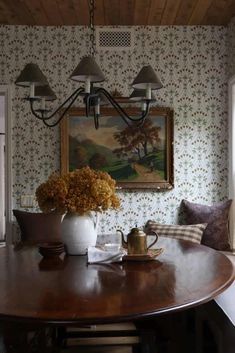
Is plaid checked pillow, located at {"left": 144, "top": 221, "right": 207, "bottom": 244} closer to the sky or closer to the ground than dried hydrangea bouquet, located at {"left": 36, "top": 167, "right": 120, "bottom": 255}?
closer to the ground

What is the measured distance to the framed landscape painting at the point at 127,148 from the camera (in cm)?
384

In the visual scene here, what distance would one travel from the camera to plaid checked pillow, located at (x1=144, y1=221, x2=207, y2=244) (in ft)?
11.5

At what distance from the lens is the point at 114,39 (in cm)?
388

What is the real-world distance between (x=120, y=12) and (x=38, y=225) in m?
2.02

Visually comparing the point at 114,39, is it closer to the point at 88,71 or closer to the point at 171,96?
the point at 171,96

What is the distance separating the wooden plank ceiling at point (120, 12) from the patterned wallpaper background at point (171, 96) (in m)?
0.15

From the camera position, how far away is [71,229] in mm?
1972

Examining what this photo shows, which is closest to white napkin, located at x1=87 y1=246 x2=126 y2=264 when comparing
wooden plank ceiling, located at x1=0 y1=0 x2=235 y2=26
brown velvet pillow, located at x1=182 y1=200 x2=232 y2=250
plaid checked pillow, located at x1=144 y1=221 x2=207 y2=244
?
plaid checked pillow, located at x1=144 y1=221 x2=207 y2=244

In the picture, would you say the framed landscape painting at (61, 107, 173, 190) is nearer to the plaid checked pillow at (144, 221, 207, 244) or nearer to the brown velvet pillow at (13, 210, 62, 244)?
the plaid checked pillow at (144, 221, 207, 244)

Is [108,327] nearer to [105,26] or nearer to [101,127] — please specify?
[101,127]

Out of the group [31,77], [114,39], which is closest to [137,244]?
[31,77]

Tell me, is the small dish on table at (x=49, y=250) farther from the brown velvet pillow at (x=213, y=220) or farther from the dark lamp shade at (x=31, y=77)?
the brown velvet pillow at (x=213, y=220)

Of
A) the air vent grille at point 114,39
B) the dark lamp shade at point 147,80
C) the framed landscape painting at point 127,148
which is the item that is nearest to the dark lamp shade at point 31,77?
the dark lamp shade at point 147,80

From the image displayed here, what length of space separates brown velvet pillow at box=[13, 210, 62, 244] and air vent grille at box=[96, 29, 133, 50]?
5.64 ft
